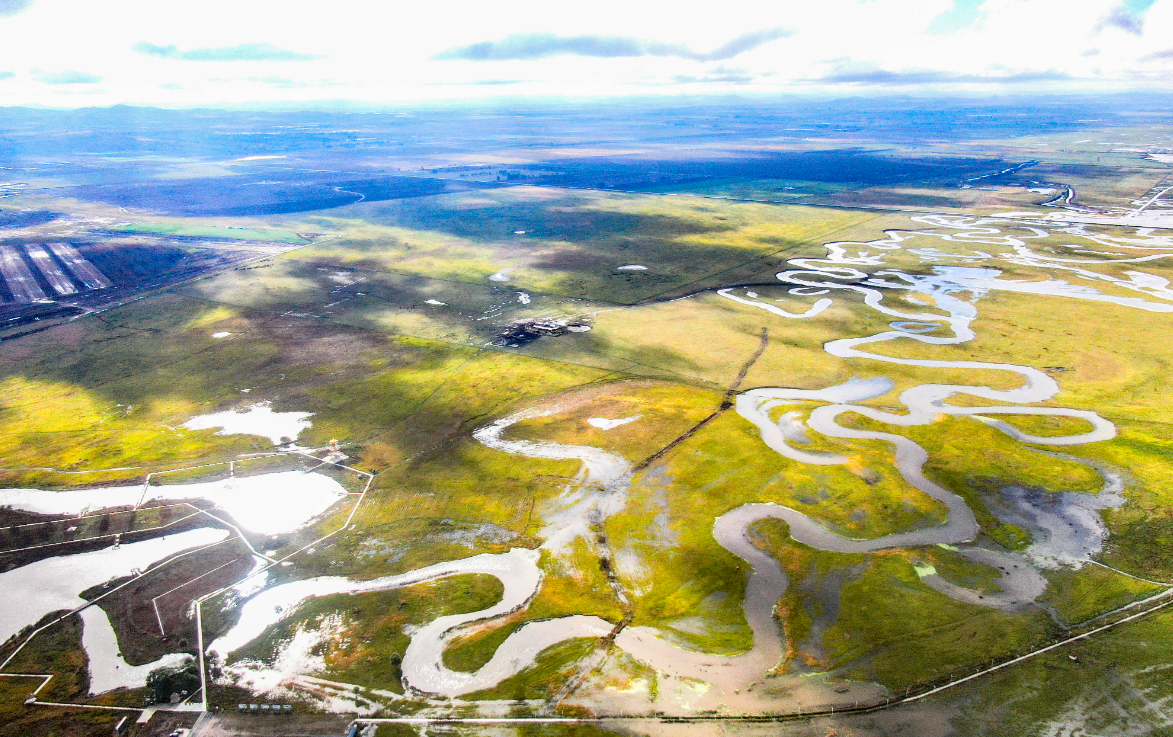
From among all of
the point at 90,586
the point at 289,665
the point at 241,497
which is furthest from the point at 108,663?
the point at 241,497

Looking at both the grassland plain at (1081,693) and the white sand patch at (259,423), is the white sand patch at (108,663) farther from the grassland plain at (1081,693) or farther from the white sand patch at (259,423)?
the grassland plain at (1081,693)

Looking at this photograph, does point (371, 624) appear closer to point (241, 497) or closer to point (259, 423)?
point (241, 497)

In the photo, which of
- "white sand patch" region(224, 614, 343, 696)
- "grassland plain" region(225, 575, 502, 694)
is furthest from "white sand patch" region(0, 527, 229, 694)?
"grassland plain" region(225, 575, 502, 694)

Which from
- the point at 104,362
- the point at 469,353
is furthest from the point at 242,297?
the point at 469,353

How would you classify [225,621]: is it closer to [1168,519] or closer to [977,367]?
[1168,519]

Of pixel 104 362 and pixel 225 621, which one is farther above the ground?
pixel 104 362

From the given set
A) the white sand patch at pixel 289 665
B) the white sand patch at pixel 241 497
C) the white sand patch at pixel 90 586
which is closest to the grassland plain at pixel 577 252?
the white sand patch at pixel 241 497
